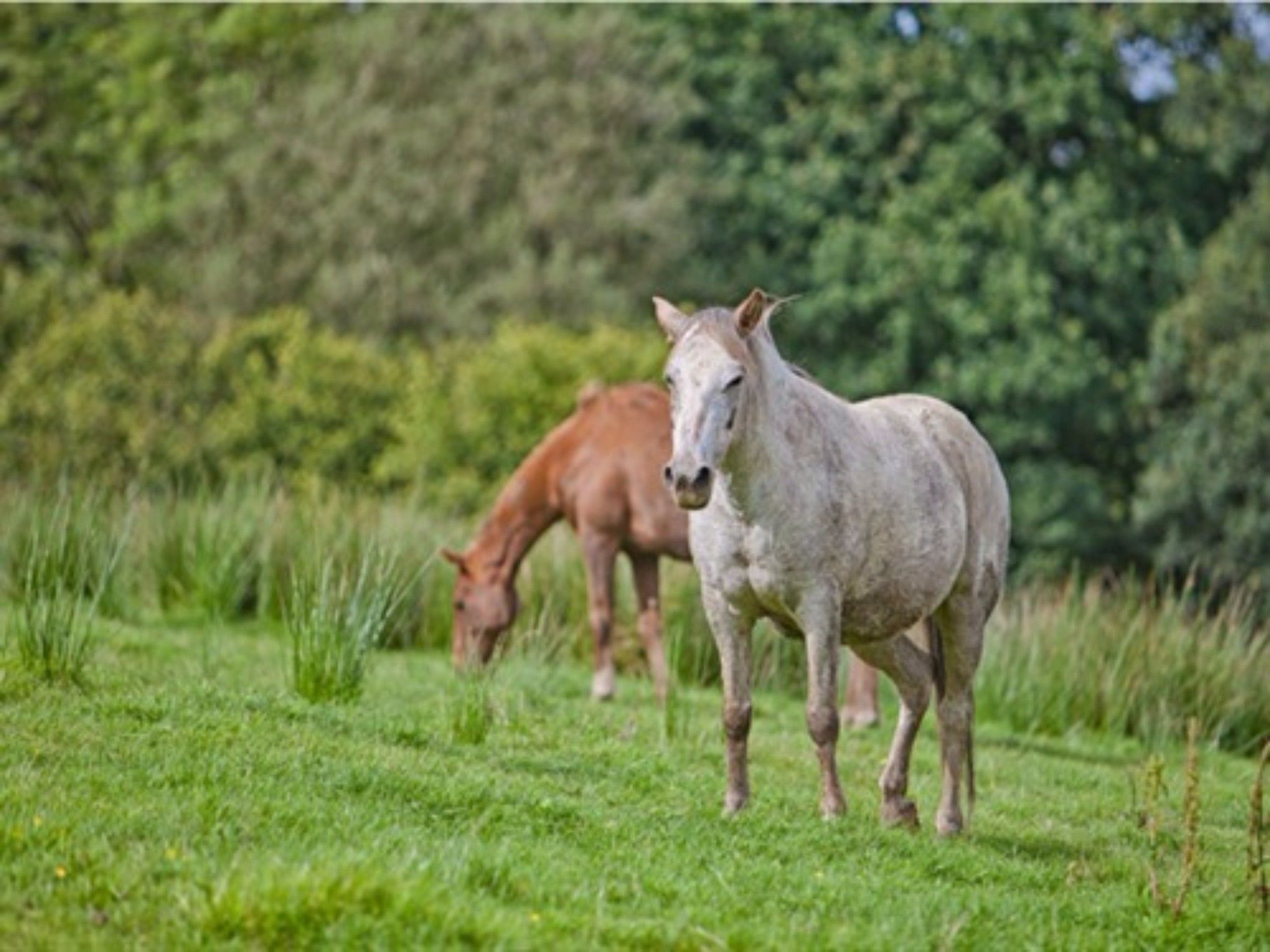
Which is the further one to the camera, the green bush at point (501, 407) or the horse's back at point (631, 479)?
the green bush at point (501, 407)

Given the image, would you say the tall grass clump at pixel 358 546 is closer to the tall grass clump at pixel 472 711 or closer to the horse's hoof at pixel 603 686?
the horse's hoof at pixel 603 686

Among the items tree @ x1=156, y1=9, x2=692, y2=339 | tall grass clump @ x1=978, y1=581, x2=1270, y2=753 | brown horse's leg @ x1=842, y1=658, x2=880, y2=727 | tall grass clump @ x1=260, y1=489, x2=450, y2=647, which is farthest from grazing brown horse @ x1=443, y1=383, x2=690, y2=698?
tree @ x1=156, y1=9, x2=692, y2=339

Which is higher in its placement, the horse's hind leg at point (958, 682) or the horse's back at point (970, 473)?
the horse's back at point (970, 473)

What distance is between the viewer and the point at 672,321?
770 cm

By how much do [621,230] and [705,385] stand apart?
2448 cm

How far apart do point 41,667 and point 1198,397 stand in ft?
71.6

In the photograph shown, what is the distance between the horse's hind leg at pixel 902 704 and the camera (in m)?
8.15

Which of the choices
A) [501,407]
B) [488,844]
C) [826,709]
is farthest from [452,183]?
[488,844]

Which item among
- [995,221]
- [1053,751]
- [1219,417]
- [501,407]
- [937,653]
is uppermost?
[995,221]

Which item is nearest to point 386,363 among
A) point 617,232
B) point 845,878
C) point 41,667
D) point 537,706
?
point 617,232

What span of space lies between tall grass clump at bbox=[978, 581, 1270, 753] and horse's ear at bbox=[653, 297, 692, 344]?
21.6 feet

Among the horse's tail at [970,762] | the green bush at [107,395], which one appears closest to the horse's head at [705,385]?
the horse's tail at [970,762]

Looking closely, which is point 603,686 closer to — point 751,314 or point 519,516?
point 519,516

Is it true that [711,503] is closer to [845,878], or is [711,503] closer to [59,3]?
[845,878]
